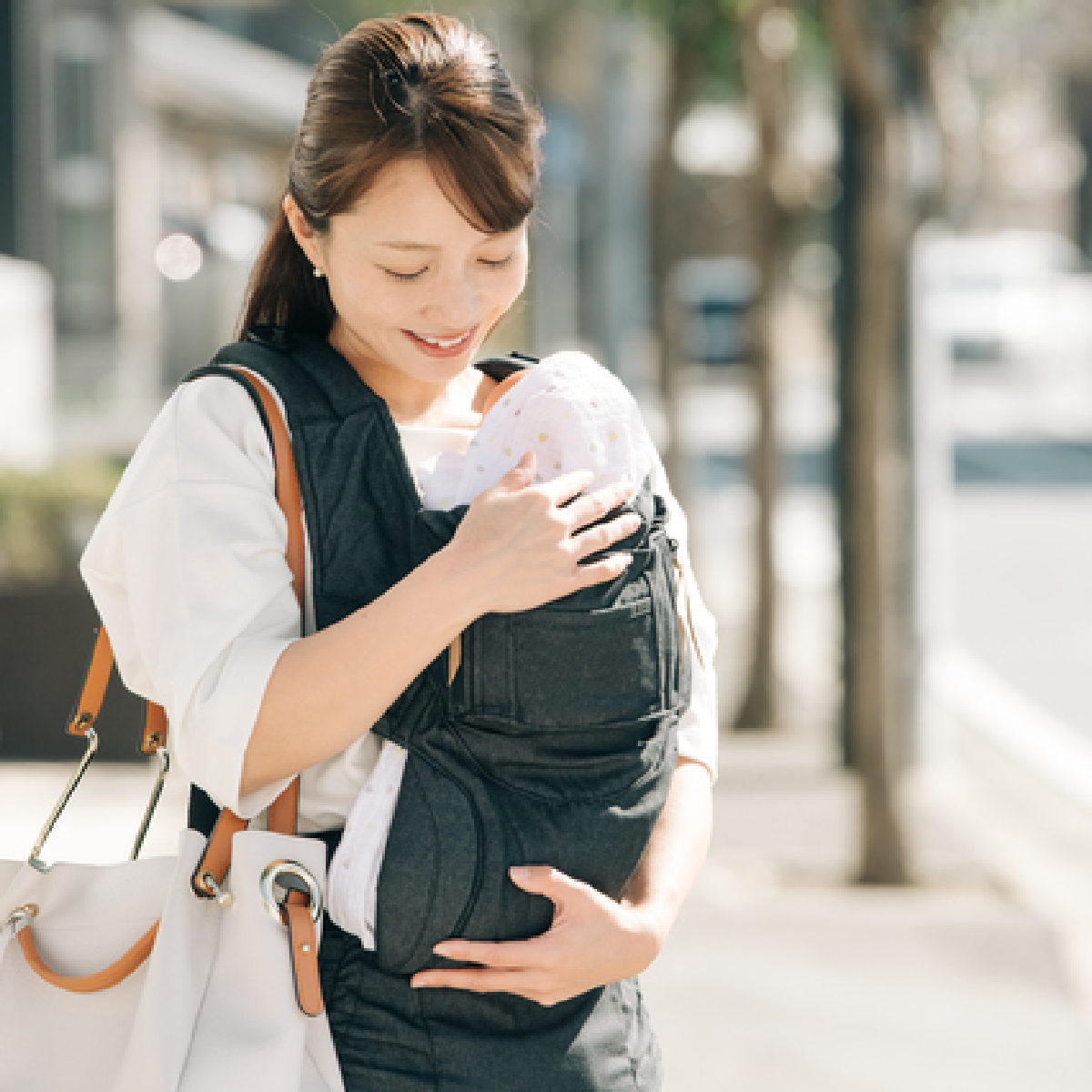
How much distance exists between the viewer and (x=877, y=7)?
5.57 meters

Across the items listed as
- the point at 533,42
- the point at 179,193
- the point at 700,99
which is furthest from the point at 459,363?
the point at 179,193

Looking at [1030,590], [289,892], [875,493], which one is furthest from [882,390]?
[1030,590]

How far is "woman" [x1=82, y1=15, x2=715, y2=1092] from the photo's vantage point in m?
1.46

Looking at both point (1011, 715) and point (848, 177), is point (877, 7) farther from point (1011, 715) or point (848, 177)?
point (1011, 715)

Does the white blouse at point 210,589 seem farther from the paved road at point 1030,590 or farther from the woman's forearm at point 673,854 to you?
the paved road at point 1030,590

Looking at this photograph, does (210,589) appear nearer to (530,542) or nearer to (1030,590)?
(530,542)

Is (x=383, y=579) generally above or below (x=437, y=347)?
below

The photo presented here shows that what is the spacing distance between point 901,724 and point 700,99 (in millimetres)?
5651

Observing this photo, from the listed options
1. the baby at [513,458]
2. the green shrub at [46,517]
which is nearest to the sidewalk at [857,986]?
the baby at [513,458]

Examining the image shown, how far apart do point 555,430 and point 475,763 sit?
1.02ft

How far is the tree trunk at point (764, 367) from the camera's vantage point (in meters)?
7.90

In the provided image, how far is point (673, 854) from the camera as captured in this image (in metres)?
1.66

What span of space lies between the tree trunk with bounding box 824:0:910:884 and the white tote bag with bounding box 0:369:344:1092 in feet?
14.9

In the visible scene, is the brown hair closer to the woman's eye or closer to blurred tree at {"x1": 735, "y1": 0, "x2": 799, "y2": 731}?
the woman's eye
